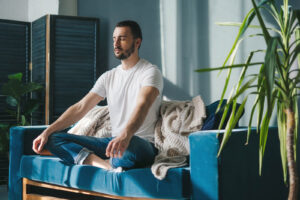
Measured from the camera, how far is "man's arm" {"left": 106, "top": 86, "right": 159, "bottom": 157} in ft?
7.33

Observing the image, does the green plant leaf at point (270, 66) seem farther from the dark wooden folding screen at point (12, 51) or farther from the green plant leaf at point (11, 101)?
the dark wooden folding screen at point (12, 51)

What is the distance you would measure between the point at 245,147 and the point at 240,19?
A: 1.15 m

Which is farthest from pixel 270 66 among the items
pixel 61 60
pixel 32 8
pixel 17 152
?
pixel 32 8

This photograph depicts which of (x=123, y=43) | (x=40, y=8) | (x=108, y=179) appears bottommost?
(x=108, y=179)

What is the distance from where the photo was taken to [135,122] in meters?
2.39

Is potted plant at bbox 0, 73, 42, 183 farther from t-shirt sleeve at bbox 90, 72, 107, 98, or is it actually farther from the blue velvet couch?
the blue velvet couch

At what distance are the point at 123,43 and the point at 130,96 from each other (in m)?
0.35

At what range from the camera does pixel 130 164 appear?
7.85 feet

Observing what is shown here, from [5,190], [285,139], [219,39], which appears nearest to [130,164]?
[285,139]

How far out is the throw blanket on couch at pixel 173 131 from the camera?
94.4 inches

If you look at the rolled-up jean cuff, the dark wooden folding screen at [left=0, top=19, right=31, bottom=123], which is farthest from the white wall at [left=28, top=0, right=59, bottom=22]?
the rolled-up jean cuff

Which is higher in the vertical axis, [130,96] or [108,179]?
[130,96]

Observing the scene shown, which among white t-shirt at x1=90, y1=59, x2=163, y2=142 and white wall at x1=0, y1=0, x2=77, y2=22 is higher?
white wall at x1=0, y1=0, x2=77, y2=22

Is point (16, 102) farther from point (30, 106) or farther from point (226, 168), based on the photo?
point (226, 168)
